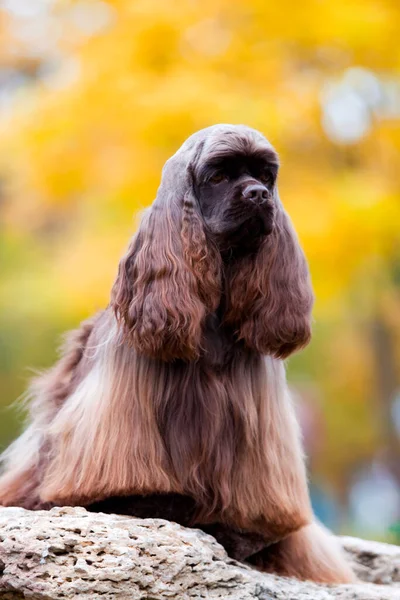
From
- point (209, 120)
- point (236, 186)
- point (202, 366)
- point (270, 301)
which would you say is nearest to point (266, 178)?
point (236, 186)

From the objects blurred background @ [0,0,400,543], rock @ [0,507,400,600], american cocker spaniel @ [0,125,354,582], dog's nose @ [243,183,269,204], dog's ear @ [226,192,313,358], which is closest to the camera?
rock @ [0,507,400,600]

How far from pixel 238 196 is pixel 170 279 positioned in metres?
0.50

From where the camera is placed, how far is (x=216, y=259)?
203 inches

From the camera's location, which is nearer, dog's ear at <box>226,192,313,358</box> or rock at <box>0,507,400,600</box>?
rock at <box>0,507,400,600</box>

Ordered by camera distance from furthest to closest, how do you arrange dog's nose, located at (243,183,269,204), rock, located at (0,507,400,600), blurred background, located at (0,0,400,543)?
blurred background, located at (0,0,400,543), dog's nose, located at (243,183,269,204), rock, located at (0,507,400,600)

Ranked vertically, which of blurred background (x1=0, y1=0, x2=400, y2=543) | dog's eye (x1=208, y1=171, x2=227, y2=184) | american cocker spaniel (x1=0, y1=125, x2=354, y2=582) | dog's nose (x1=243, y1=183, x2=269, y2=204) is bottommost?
american cocker spaniel (x1=0, y1=125, x2=354, y2=582)

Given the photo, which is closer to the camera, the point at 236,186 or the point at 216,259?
the point at 236,186

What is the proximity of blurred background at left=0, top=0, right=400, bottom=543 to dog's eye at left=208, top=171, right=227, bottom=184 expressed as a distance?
5843mm

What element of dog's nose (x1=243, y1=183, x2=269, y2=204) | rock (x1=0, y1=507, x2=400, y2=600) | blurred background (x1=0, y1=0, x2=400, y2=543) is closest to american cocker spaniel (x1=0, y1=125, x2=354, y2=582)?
dog's nose (x1=243, y1=183, x2=269, y2=204)

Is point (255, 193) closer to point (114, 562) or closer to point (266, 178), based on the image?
point (266, 178)

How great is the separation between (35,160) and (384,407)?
5411mm

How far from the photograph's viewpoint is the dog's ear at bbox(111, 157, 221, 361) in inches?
197

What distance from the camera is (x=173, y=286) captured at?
5070 mm

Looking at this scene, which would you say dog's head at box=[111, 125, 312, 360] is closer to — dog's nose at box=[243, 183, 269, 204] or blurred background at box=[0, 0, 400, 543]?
dog's nose at box=[243, 183, 269, 204]
